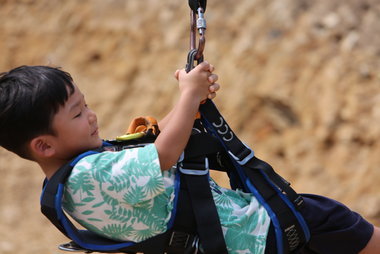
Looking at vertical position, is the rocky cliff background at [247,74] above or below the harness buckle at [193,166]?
above

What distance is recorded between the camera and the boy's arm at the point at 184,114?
1.55m

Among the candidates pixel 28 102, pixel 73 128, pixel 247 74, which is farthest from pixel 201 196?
pixel 247 74

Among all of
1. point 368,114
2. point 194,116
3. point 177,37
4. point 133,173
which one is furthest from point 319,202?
point 177,37

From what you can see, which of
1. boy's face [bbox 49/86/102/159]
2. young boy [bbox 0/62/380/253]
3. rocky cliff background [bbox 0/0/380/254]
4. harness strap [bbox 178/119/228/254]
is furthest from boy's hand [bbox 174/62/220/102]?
rocky cliff background [bbox 0/0/380/254]

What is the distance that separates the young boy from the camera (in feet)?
5.00

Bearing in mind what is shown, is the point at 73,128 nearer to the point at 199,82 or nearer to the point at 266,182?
the point at 199,82

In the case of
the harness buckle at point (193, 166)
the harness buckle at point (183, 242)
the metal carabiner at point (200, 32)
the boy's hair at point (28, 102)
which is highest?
the metal carabiner at point (200, 32)

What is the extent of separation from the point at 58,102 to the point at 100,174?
0.20 metres

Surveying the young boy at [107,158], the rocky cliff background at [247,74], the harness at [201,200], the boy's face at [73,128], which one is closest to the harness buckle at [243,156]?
the harness at [201,200]

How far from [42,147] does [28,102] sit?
4.9 inches

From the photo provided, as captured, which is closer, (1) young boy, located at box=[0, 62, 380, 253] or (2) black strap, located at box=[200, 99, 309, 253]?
(1) young boy, located at box=[0, 62, 380, 253]

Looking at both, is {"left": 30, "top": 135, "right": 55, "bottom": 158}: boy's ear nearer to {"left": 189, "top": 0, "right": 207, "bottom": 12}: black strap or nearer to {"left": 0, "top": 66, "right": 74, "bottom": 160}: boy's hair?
{"left": 0, "top": 66, "right": 74, "bottom": 160}: boy's hair

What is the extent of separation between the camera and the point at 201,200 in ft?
→ 5.26

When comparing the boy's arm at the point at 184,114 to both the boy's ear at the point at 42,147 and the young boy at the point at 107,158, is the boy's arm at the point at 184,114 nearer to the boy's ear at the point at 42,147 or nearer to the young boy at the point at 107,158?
the young boy at the point at 107,158
